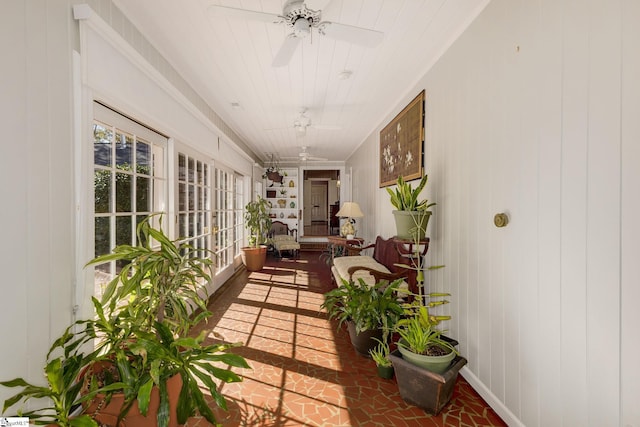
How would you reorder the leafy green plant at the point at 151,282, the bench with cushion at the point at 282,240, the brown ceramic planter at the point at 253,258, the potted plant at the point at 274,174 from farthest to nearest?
the potted plant at the point at 274,174, the bench with cushion at the point at 282,240, the brown ceramic planter at the point at 253,258, the leafy green plant at the point at 151,282

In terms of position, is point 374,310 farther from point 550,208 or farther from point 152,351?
point 152,351

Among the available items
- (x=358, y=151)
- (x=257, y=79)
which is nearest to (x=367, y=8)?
(x=257, y=79)

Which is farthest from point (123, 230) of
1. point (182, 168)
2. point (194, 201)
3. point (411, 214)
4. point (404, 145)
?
point (404, 145)

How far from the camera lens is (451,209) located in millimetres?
2232

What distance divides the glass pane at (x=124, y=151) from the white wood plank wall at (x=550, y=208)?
2.50 m

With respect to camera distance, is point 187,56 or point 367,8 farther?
point 187,56

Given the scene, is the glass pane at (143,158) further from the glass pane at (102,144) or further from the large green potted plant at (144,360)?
the large green potted plant at (144,360)

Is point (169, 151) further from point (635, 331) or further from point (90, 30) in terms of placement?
point (635, 331)

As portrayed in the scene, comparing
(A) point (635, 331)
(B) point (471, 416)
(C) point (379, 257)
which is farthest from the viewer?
(C) point (379, 257)

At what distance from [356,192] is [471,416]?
5.10 m

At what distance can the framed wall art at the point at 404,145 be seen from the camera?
2805mm

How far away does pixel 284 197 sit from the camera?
26.6 feet

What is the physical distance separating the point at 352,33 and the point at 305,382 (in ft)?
7.56

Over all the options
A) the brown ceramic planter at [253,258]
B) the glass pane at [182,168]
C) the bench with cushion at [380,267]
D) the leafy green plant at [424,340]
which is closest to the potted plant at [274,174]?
the brown ceramic planter at [253,258]
